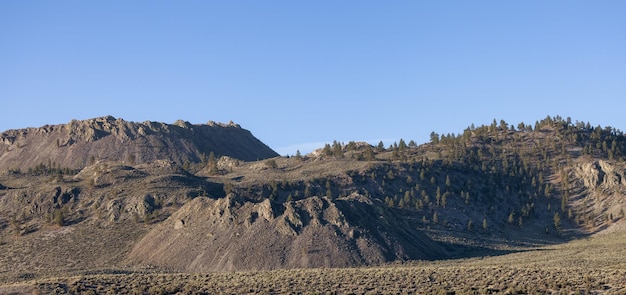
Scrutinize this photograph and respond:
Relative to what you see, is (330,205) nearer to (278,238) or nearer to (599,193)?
(278,238)

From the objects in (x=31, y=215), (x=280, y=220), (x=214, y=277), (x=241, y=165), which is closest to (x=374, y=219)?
(x=280, y=220)

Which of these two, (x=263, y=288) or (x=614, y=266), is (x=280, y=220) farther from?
(x=614, y=266)

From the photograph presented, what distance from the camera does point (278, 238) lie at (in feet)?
311

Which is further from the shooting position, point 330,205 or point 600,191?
point 600,191

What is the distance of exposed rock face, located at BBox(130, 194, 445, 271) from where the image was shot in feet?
298

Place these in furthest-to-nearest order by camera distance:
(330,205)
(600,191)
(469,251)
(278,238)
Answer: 1. (600,191)
2. (469,251)
3. (330,205)
4. (278,238)

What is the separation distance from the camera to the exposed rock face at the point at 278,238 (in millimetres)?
90875

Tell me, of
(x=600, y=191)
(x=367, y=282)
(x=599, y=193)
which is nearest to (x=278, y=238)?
(x=367, y=282)

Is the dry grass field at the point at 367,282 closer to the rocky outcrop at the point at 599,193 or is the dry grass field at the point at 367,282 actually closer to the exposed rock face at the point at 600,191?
Result: the rocky outcrop at the point at 599,193

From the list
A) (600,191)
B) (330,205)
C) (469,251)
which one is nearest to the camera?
(330,205)

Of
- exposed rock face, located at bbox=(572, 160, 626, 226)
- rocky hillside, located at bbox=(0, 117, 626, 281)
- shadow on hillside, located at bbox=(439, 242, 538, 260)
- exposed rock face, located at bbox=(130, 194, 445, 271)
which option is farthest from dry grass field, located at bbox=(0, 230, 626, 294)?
exposed rock face, located at bbox=(572, 160, 626, 226)

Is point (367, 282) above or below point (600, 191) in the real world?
below

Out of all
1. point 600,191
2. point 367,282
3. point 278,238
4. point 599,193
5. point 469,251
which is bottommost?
point 367,282

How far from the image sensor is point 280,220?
9819 cm
